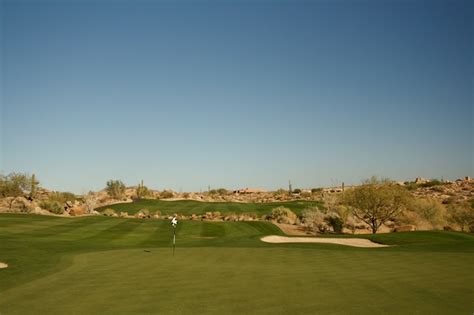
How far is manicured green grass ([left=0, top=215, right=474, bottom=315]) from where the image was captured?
981 centimetres

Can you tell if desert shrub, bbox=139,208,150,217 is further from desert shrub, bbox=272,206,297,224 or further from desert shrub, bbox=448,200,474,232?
desert shrub, bbox=448,200,474,232

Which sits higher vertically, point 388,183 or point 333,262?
point 388,183

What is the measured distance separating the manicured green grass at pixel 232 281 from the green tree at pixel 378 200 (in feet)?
63.9

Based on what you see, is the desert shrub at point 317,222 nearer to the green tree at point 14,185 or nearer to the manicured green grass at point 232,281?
the manicured green grass at point 232,281

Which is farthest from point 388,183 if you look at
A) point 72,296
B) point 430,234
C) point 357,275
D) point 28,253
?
point 72,296

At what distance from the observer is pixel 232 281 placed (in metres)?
12.8

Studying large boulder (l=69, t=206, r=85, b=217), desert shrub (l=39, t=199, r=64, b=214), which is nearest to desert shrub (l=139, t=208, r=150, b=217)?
large boulder (l=69, t=206, r=85, b=217)

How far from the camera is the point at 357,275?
14.1m

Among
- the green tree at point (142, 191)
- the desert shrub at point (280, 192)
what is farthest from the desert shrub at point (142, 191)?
the desert shrub at point (280, 192)

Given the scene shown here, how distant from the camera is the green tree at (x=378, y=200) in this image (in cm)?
4381

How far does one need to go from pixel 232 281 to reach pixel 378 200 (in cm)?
3481

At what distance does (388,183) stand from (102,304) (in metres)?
42.3

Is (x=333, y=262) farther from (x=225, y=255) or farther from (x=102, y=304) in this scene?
(x=102, y=304)

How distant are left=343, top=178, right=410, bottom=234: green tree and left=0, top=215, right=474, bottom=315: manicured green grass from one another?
1946 cm
